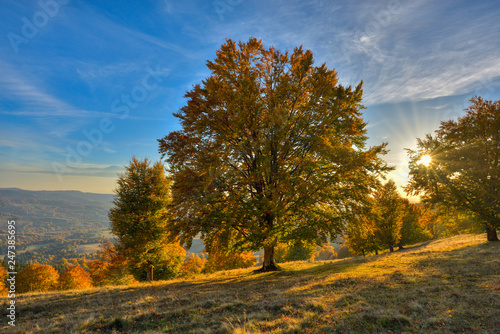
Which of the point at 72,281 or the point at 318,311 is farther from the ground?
the point at 318,311

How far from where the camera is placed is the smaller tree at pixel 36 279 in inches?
1902

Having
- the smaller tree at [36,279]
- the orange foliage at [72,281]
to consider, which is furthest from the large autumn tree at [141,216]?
the smaller tree at [36,279]

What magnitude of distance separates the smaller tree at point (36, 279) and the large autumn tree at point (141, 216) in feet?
156

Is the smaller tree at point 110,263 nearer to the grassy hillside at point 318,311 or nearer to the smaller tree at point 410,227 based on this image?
the grassy hillside at point 318,311

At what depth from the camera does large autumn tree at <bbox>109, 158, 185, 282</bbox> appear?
19.3 meters

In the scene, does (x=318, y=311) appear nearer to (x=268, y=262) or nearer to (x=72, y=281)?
(x=268, y=262)

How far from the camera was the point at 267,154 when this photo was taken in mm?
13617

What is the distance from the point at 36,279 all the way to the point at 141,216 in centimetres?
5169

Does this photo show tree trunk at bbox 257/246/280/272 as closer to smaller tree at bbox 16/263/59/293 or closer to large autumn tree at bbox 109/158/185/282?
large autumn tree at bbox 109/158/185/282

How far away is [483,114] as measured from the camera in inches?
829

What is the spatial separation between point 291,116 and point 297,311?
1069 centimetres

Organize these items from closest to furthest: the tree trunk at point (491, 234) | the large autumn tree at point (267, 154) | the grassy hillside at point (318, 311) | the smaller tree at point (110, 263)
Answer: the grassy hillside at point (318, 311), the large autumn tree at point (267, 154), the tree trunk at point (491, 234), the smaller tree at point (110, 263)

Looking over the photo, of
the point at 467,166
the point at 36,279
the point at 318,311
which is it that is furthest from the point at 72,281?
the point at 467,166

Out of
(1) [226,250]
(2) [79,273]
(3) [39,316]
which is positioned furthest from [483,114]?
(2) [79,273]
